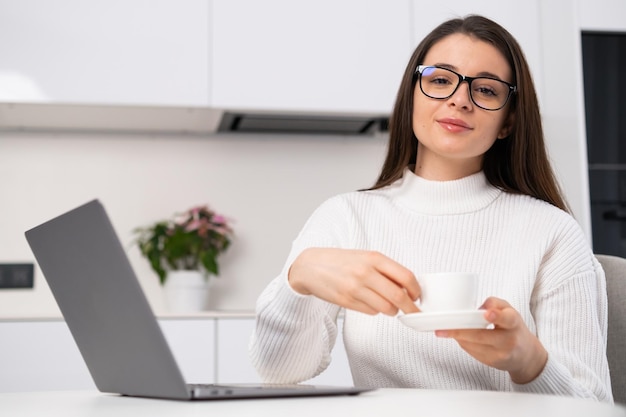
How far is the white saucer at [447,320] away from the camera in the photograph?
3.03ft

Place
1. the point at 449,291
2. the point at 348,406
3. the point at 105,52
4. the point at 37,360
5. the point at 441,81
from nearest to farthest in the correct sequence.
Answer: the point at 348,406
the point at 449,291
the point at 441,81
the point at 37,360
the point at 105,52

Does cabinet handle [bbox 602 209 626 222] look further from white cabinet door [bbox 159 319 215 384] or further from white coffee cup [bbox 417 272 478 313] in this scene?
white coffee cup [bbox 417 272 478 313]

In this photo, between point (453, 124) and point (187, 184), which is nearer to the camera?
point (453, 124)

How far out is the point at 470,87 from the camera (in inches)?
60.4

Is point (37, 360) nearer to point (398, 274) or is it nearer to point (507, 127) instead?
point (507, 127)

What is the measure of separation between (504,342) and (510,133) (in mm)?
663

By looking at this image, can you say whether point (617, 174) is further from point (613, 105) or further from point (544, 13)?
point (544, 13)

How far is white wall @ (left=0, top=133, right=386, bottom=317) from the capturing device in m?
3.07

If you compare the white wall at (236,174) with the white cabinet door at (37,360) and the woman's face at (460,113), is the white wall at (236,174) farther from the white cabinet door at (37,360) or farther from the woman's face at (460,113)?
the woman's face at (460,113)

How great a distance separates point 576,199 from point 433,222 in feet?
5.07

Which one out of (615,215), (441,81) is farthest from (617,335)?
(615,215)

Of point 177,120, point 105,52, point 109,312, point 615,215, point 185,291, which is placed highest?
point 105,52

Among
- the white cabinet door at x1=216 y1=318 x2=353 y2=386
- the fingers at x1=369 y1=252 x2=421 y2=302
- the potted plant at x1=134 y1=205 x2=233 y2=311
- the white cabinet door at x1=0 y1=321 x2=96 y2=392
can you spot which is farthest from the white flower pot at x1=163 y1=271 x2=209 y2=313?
the fingers at x1=369 y1=252 x2=421 y2=302

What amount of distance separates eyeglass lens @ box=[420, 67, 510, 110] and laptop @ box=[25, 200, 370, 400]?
0.73 m
